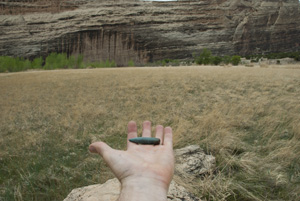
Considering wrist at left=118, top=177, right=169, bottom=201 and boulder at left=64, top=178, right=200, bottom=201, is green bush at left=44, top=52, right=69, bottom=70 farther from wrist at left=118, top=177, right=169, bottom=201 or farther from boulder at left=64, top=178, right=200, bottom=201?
wrist at left=118, top=177, right=169, bottom=201

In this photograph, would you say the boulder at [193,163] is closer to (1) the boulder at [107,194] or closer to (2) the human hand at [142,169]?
(1) the boulder at [107,194]

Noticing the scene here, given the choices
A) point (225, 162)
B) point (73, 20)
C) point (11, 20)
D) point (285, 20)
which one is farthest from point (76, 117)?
point (285, 20)

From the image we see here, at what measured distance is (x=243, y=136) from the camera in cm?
334

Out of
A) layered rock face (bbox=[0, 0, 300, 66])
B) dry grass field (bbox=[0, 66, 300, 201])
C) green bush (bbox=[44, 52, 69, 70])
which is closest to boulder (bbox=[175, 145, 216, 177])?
dry grass field (bbox=[0, 66, 300, 201])

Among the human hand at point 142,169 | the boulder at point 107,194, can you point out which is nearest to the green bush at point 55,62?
the boulder at point 107,194

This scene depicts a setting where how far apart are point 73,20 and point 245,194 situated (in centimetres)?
5547

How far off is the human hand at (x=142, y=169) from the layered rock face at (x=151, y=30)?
4836 cm

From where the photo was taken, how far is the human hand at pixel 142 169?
121 cm

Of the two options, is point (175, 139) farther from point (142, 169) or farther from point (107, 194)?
point (142, 169)

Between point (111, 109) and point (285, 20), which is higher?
point (285, 20)

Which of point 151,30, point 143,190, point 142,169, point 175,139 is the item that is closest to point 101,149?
point 142,169

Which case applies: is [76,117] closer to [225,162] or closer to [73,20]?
[225,162]

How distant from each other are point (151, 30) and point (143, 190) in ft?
169

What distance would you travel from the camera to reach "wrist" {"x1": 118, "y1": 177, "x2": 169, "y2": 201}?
3.85ft
